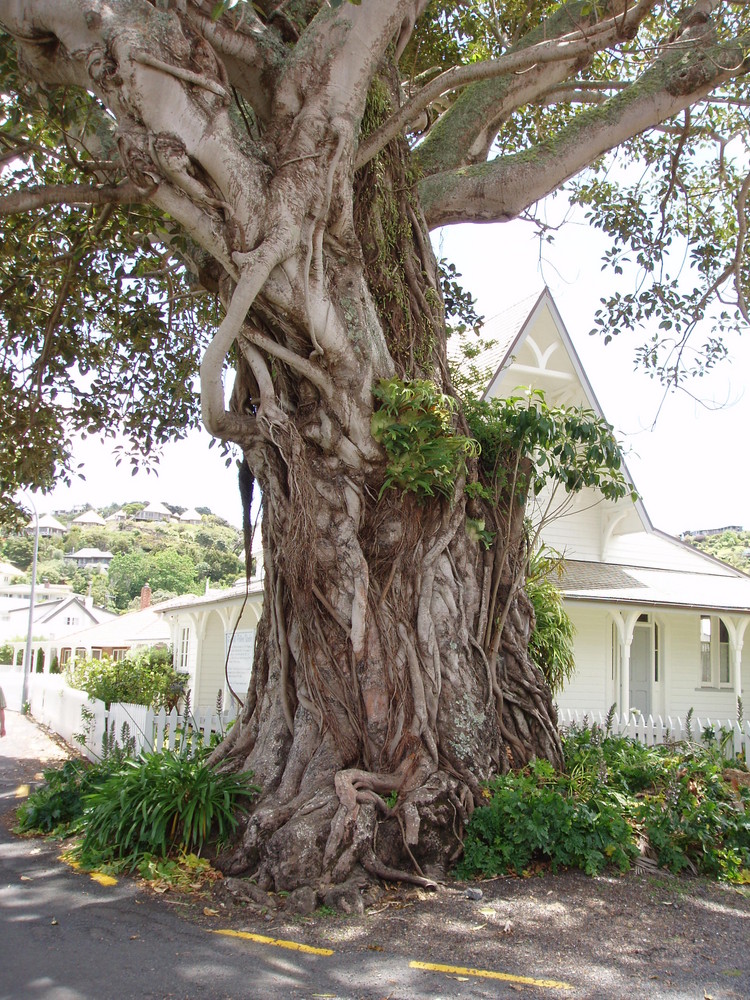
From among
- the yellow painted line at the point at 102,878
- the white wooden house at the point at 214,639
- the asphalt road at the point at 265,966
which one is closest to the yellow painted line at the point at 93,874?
the yellow painted line at the point at 102,878

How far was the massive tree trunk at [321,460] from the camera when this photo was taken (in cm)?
616

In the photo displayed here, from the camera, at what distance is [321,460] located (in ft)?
23.2

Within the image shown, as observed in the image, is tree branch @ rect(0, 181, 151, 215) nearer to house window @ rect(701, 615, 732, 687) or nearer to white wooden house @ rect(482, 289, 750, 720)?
white wooden house @ rect(482, 289, 750, 720)

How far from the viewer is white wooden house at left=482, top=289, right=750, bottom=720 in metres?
15.6

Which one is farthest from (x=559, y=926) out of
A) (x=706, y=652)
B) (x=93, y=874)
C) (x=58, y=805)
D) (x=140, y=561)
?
(x=140, y=561)

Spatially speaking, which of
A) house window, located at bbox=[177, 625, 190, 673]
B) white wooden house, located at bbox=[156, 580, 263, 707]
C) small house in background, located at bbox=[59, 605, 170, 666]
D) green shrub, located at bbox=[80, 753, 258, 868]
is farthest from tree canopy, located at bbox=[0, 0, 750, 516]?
small house in background, located at bbox=[59, 605, 170, 666]

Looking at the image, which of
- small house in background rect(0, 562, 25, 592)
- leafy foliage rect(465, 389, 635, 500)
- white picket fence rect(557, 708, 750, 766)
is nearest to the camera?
leafy foliage rect(465, 389, 635, 500)

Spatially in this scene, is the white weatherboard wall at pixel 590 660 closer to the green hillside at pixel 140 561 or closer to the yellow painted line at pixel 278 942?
the yellow painted line at pixel 278 942

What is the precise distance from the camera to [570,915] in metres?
5.47

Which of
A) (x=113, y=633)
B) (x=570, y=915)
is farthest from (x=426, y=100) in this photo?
(x=113, y=633)

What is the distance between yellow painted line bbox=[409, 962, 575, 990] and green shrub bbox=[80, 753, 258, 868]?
2.31 meters

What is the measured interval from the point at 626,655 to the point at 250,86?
11.6 metres

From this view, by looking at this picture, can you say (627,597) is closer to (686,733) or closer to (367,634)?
(686,733)

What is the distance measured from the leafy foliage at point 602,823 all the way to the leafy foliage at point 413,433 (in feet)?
8.10
